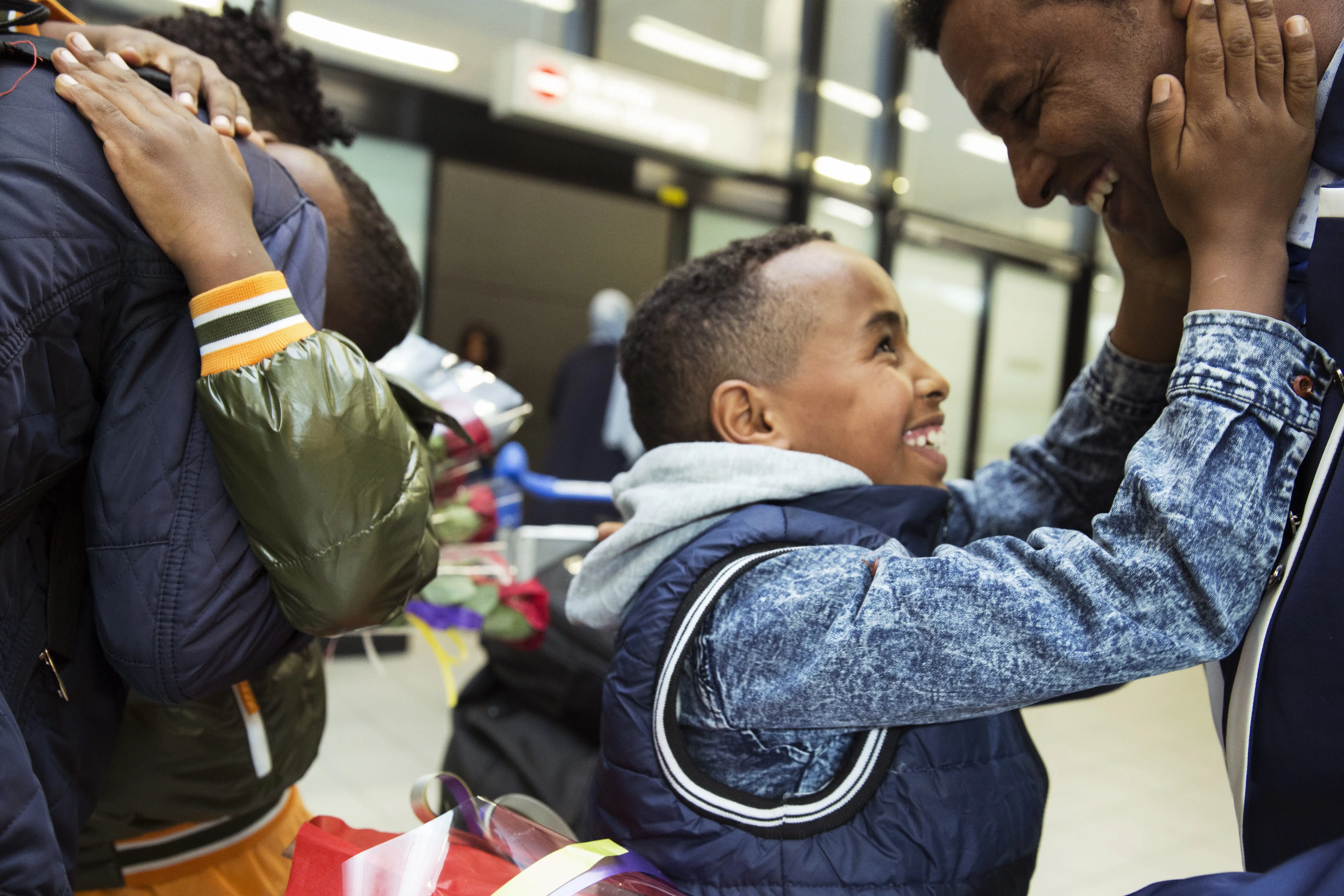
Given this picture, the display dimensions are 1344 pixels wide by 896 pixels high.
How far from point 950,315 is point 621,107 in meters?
3.89

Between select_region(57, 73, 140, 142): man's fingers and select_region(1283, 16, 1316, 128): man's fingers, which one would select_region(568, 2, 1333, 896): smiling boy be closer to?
select_region(1283, 16, 1316, 128): man's fingers

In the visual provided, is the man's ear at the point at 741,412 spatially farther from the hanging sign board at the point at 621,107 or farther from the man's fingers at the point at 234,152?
the hanging sign board at the point at 621,107

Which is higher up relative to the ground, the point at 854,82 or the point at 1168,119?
the point at 854,82

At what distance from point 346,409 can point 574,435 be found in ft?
15.0

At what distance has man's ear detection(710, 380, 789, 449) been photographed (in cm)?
114

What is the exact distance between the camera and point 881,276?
4.08ft

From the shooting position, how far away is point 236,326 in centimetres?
79

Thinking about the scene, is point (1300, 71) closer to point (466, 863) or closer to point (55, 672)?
point (466, 863)

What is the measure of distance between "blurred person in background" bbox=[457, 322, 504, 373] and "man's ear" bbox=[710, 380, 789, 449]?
5907 millimetres

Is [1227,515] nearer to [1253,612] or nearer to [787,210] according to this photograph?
[1253,612]

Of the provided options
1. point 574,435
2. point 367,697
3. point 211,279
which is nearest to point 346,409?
point 211,279

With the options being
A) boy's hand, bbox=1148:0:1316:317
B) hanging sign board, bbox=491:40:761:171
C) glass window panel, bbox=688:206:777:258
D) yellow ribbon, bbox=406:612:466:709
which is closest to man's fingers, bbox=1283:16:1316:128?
boy's hand, bbox=1148:0:1316:317

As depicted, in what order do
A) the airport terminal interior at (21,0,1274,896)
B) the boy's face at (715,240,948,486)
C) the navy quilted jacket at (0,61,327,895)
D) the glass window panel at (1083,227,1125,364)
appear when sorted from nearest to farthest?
the navy quilted jacket at (0,61,327,895)
the boy's face at (715,240,948,486)
the airport terminal interior at (21,0,1274,896)
the glass window panel at (1083,227,1125,364)

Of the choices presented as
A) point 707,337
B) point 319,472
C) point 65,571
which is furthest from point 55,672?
point 707,337
